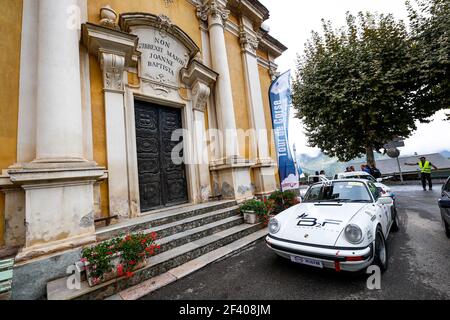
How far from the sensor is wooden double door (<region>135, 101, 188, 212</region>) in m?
5.04

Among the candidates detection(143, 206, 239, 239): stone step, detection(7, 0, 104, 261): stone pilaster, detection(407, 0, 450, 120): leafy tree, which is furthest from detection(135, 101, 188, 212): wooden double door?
detection(407, 0, 450, 120): leafy tree

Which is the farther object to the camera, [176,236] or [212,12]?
[212,12]

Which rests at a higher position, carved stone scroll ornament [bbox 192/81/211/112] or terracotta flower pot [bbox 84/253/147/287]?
carved stone scroll ornament [bbox 192/81/211/112]

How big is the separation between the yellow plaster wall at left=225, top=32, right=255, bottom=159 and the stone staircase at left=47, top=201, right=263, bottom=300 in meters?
2.86

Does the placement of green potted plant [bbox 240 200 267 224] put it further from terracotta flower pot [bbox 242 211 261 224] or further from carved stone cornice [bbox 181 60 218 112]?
carved stone cornice [bbox 181 60 218 112]

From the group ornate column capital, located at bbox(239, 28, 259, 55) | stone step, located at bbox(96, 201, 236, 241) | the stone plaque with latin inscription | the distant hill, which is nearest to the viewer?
stone step, located at bbox(96, 201, 236, 241)

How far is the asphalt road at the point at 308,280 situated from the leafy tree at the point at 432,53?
8.55 metres

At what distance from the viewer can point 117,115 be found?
4465mm

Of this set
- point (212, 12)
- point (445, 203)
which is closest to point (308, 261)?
point (445, 203)

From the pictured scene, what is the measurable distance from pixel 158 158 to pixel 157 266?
3.06 m

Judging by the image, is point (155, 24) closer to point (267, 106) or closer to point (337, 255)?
point (267, 106)

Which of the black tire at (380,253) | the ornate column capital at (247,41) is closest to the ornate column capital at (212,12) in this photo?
the ornate column capital at (247,41)

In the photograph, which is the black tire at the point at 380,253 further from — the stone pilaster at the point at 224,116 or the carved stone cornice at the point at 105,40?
the carved stone cornice at the point at 105,40

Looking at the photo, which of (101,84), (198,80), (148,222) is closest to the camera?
(148,222)
